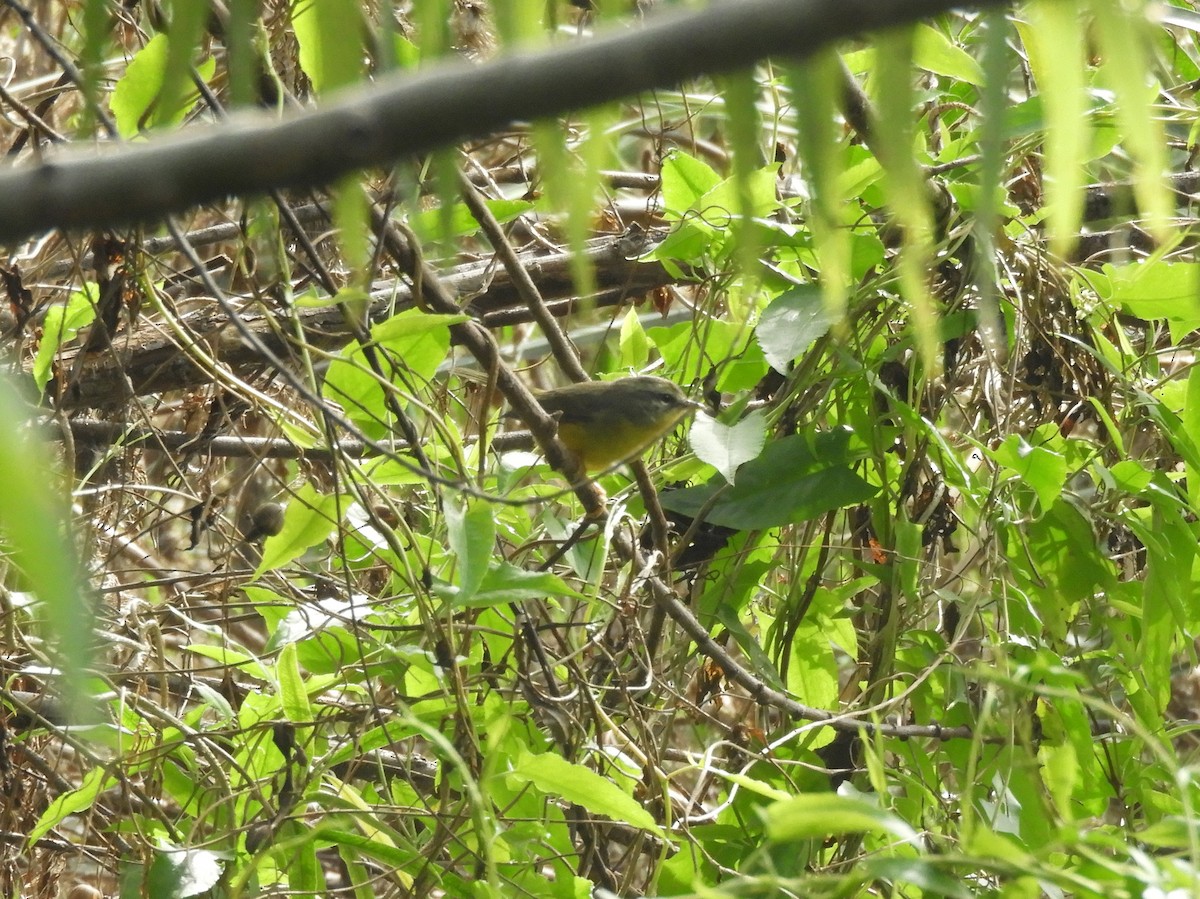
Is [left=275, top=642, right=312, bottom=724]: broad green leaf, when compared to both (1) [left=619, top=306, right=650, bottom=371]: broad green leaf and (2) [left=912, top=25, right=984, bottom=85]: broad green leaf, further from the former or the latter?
(2) [left=912, top=25, right=984, bottom=85]: broad green leaf

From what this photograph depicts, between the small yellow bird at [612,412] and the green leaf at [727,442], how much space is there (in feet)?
1.44

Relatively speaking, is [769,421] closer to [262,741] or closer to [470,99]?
[262,741]

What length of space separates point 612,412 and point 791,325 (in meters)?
1.44

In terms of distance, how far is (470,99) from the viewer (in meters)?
0.60

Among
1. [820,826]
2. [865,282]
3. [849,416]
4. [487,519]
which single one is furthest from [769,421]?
[820,826]

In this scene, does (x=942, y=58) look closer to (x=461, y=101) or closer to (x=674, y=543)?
(x=674, y=543)

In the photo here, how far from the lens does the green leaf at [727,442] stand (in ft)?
8.09

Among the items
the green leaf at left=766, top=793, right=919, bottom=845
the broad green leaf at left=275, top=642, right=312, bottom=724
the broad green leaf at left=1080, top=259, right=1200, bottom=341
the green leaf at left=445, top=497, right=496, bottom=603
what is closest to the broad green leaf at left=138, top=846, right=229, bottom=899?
the broad green leaf at left=275, top=642, right=312, bottom=724

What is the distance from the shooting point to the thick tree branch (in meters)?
0.58

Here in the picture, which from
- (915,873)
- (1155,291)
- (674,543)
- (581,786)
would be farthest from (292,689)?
(1155,291)

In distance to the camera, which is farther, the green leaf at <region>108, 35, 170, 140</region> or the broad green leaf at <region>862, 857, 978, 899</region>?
the green leaf at <region>108, 35, 170, 140</region>

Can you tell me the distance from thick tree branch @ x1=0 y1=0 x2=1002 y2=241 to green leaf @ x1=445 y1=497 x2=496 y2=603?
4.88ft

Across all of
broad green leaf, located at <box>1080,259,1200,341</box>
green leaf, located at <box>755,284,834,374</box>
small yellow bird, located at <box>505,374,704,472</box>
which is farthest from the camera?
small yellow bird, located at <box>505,374,704,472</box>

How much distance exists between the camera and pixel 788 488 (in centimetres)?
278
